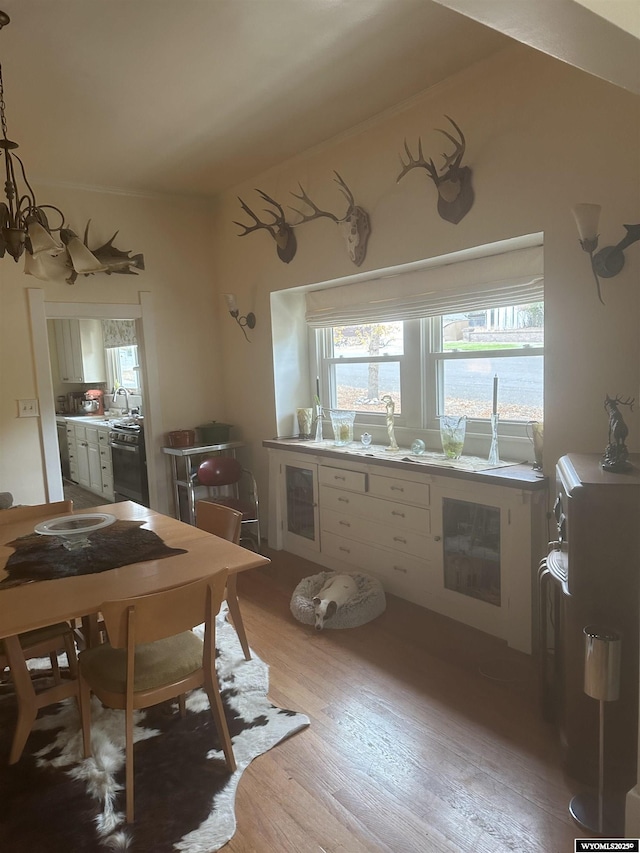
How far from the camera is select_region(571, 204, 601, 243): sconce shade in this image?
2270 millimetres

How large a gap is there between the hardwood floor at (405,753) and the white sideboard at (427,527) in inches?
8.5

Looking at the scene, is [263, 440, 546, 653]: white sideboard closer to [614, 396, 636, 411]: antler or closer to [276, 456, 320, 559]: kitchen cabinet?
[276, 456, 320, 559]: kitchen cabinet

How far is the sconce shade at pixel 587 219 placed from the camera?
2.27m

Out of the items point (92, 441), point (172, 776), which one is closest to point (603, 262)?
point (172, 776)

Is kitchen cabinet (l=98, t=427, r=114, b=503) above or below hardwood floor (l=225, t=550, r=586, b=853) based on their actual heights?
above

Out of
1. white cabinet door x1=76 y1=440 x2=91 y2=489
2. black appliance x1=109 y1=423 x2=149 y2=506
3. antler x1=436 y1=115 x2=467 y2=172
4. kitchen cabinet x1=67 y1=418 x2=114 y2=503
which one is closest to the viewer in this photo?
antler x1=436 y1=115 x2=467 y2=172

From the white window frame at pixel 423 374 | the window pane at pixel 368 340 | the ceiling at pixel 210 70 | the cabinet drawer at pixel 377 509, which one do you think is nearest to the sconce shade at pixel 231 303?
the window pane at pixel 368 340

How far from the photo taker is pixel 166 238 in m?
4.71

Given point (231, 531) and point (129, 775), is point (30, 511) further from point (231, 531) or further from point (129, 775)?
point (129, 775)

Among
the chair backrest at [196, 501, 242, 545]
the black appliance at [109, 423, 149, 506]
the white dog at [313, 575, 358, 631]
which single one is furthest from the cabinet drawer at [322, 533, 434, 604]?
the black appliance at [109, 423, 149, 506]

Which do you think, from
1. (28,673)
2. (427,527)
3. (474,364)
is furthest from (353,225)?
(28,673)

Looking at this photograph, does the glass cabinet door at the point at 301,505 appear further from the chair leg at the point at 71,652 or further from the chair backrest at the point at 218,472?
the chair leg at the point at 71,652

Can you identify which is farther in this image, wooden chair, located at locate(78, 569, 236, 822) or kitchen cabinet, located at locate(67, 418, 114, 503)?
kitchen cabinet, located at locate(67, 418, 114, 503)

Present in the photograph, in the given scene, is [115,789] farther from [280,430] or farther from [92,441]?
[92,441]
